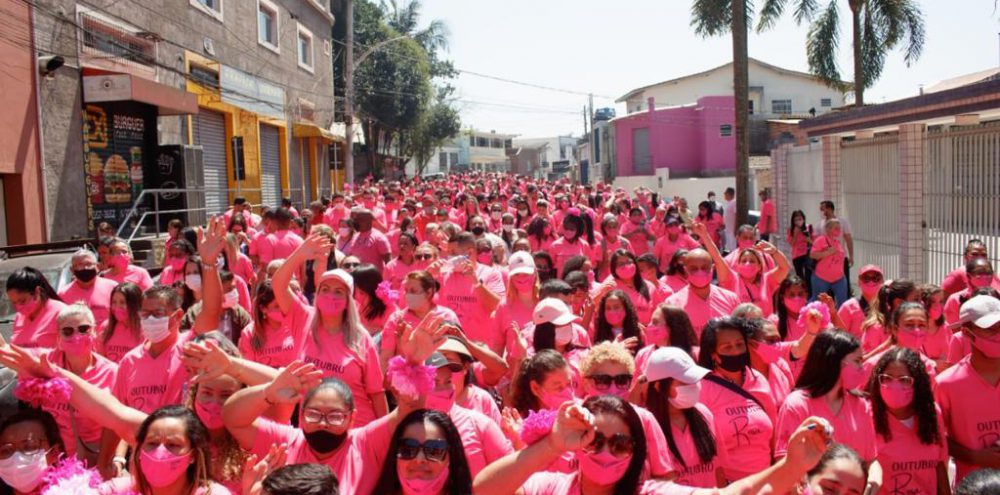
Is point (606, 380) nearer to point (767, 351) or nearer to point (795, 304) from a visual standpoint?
point (767, 351)

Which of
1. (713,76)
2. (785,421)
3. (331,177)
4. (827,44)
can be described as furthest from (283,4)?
(713,76)

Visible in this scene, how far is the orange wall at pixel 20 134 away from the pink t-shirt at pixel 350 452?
11772 mm

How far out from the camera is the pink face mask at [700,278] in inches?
282

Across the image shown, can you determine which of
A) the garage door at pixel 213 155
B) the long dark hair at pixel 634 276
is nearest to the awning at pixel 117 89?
the garage door at pixel 213 155

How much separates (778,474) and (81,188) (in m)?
15.4

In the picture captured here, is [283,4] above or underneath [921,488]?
above

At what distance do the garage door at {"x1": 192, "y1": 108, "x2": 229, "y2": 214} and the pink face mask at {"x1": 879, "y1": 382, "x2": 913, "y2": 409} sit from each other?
1956cm

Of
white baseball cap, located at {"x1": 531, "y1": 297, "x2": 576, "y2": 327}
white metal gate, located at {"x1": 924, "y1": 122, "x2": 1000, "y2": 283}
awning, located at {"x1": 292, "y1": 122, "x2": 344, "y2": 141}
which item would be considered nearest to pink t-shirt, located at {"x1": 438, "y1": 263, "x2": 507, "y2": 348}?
white baseball cap, located at {"x1": 531, "y1": 297, "x2": 576, "y2": 327}

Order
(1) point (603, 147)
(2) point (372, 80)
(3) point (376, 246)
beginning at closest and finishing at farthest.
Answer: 1. (3) point (376, 246)
2. (2) point (372, 80)
3. (1) point (603, 147)

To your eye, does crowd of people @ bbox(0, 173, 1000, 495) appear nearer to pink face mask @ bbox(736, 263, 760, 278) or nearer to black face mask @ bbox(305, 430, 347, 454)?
black face mask @ bbox(305, 430, 347, 454)

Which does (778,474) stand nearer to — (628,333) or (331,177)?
(628,333)

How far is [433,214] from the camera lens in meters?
14.3

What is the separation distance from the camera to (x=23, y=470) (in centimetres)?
385

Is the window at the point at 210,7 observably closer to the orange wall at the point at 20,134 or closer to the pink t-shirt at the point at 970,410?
the orange wall at the point at 20,134
